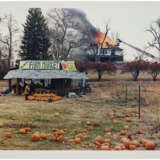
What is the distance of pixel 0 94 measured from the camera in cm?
661

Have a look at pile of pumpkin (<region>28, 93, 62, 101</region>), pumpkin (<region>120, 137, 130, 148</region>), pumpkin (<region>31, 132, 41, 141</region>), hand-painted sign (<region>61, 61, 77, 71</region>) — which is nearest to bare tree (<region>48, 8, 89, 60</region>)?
hand-painted sign (<region>61, 61, 77, 71</region>)

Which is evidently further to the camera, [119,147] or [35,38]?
[35,38]

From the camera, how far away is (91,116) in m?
5.96

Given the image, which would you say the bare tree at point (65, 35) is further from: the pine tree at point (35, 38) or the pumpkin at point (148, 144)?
the pumpkin at point (148, 144)

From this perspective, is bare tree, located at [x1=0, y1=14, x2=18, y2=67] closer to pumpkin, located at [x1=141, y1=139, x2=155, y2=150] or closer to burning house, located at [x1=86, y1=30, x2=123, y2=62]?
burning house, located at [x1=86, y1=30, x2=123, y2=62]

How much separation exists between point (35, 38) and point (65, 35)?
722 mm

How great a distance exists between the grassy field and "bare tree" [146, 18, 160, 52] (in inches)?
37.7

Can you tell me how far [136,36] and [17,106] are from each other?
4092mm

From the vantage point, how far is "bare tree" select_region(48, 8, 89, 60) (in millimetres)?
5399

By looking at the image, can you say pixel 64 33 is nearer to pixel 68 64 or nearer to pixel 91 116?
pixel 68 64

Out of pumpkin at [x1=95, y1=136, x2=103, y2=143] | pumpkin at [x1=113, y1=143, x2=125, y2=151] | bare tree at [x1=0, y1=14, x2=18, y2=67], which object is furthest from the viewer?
bare tree at [x1=0, y1=14, x2=18, y2=67]

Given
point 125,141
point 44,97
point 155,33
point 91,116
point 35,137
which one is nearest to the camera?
point 125,141

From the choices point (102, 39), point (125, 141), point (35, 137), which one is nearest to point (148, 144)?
point (125, 141)

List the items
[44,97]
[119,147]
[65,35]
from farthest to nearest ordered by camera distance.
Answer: [44,97]
[65,35]
[119,147]
